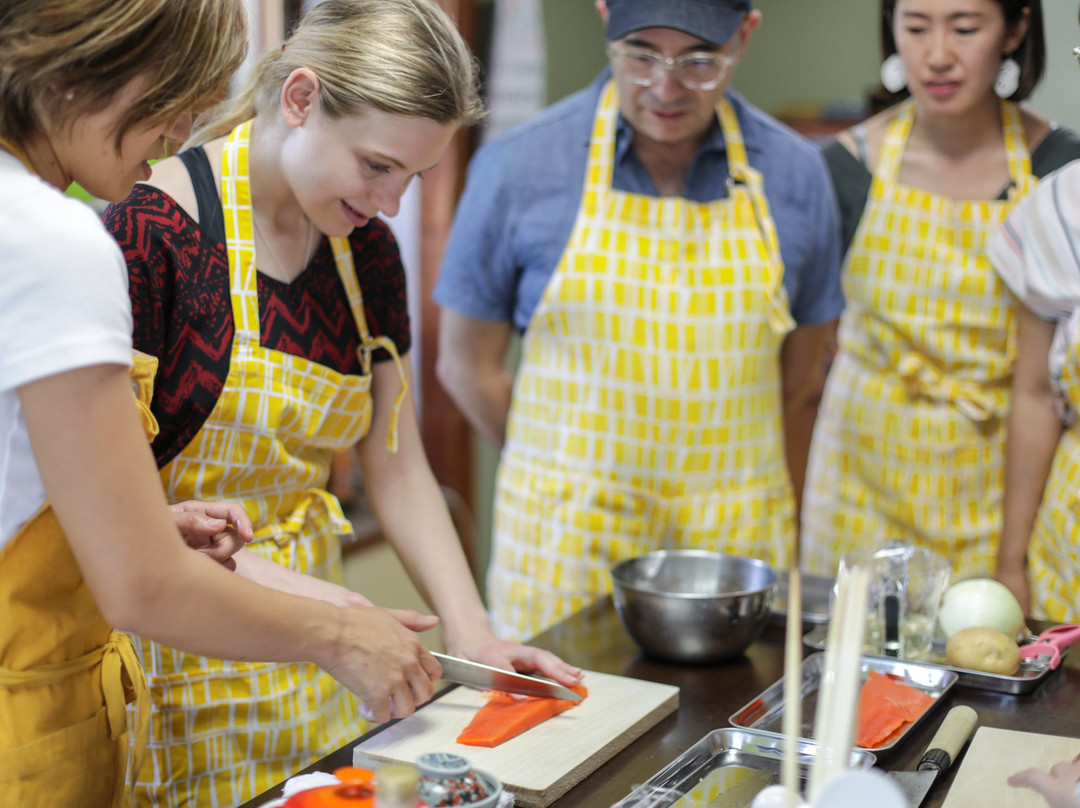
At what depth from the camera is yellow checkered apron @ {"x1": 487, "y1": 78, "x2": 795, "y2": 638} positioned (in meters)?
1.99

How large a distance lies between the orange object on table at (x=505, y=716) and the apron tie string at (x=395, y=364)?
1.42 ft

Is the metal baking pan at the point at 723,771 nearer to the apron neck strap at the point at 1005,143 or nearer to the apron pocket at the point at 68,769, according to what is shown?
the apron pocket at the point at 68,769

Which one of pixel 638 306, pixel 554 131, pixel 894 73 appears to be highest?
pixel 894 73

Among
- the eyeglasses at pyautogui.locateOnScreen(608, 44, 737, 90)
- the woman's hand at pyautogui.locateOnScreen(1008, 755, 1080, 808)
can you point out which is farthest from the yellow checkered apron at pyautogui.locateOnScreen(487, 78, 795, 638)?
the woman's hand at pyautogui.locateOnScreen(1008, 755, 1080, 808)

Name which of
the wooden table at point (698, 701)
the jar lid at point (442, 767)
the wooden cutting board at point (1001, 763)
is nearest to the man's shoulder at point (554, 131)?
the wooden table at point (698, 701)

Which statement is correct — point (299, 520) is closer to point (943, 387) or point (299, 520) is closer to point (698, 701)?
point (698, 701)

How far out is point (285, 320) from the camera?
57.2 inches

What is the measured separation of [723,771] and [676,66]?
1.16 m

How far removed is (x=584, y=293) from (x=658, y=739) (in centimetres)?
92

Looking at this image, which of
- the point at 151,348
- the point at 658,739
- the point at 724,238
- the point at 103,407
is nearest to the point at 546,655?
the point at 658,739

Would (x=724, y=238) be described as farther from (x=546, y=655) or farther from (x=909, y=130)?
(x=546, y=655)

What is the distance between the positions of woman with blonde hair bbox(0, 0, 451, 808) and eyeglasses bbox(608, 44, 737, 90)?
3.33ft

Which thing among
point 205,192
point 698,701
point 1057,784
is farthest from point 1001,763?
point 205,192

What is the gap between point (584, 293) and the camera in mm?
1991
